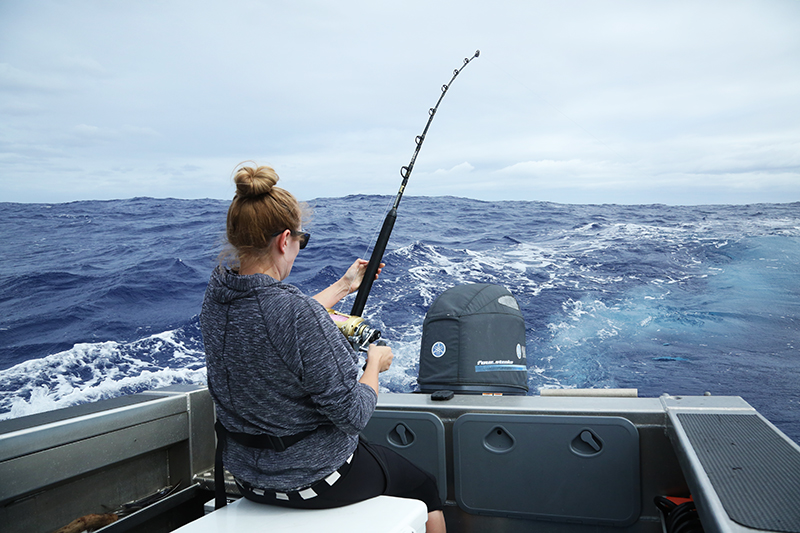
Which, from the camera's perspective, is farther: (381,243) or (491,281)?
(491,281)

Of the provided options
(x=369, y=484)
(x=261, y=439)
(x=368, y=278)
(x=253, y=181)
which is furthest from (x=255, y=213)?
(x=368, y=278)

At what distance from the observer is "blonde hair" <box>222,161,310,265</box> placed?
1.07m

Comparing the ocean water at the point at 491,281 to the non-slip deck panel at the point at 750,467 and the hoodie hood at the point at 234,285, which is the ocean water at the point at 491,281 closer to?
the hoodie hood at the point at 234,285

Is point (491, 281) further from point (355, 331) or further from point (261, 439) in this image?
point (261, 439)

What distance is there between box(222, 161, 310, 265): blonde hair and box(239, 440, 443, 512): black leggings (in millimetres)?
523

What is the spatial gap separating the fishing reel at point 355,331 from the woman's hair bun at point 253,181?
1.19ft

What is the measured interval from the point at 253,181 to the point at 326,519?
72 centimetres

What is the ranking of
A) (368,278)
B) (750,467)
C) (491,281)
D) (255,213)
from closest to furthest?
(750,467) → (255,213) → (368,278) → (491,281)

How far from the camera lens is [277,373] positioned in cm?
102

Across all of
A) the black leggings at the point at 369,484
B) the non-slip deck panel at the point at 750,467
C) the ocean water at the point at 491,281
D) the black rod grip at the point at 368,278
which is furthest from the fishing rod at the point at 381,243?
the non-slip deck panel at the point at 750,467

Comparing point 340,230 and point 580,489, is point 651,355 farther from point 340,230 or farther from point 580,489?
point 340,230

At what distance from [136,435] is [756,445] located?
1.68 m

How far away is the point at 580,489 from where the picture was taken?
153 centimetres

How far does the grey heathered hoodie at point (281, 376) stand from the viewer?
1.00 meters
